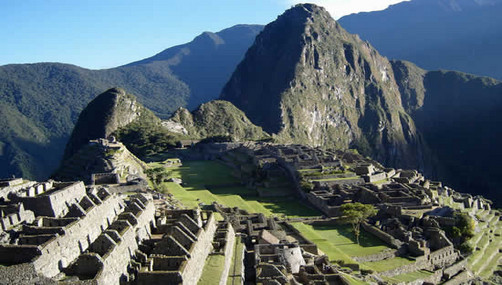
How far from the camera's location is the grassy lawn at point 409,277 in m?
32.4

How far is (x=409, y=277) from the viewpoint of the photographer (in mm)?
33469

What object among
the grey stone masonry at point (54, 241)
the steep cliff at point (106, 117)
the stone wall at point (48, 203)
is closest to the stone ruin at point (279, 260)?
the grey stone masonry at point (54, 241)

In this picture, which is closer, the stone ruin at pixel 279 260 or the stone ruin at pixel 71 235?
the stone ruin at pixel 71 235

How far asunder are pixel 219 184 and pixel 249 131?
8679 centimetres

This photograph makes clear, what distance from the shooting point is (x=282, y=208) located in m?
51.4

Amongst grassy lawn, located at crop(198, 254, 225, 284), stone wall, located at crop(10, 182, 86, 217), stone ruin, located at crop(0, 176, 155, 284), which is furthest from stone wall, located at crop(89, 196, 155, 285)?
stone wall, located at crop(10, 182, 86, 217)

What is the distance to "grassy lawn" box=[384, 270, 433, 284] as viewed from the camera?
32.4 meters

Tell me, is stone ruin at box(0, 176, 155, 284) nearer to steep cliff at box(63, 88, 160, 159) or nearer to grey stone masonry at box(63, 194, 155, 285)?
grey stone masonry at box(63, 194, 155, 285)

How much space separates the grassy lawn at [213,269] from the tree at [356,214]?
2123 cm

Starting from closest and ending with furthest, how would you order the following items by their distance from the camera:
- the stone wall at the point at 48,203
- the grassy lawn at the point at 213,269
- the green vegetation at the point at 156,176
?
the grassy lawn at the point at 213,269
the stone wall at the point at 48,203
the green vegetation at the point at 156,176

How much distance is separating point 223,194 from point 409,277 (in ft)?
88.0

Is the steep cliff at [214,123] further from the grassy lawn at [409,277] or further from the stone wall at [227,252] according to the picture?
the stone wall at [227,252]

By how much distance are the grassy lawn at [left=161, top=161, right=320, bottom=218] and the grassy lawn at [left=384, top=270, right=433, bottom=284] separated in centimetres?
1542

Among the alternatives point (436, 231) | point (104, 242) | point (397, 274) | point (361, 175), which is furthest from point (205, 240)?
point (361, 175)
